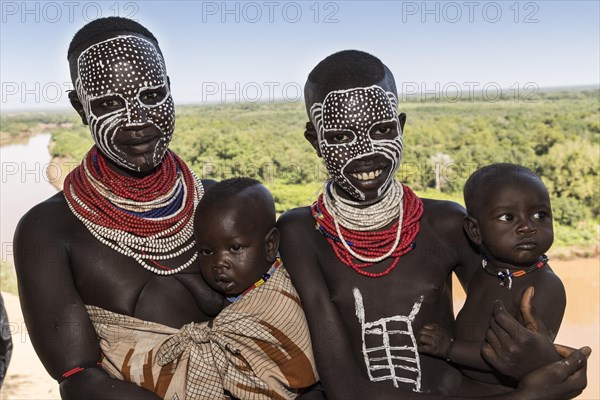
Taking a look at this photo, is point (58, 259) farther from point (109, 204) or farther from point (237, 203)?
point (237, 203)

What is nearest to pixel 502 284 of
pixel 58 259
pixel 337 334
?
pixel 337 334

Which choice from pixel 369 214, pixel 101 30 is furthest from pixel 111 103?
pixel 369 214

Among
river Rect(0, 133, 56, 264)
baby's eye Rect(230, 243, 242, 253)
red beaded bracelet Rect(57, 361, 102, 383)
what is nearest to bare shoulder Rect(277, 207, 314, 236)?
baby's eye Rect(230, 243, 242, 253)

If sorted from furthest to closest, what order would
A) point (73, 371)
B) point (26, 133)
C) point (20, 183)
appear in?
point (26, 133)
point (20, 183)
point (73, 371)

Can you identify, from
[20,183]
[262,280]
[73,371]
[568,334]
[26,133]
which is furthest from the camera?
[26,133]

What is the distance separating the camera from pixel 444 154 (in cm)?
2408

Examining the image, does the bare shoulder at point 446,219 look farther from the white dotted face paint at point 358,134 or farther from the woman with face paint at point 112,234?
the woman with face paint at point 112,234

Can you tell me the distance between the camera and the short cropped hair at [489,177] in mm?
2828

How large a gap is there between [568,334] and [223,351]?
1141 cm

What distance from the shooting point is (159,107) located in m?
2.81

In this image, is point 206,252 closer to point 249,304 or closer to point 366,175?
point 249,304

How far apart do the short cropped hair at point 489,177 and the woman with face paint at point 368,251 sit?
129mm

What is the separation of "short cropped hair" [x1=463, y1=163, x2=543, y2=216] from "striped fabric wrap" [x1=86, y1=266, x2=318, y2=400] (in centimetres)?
83

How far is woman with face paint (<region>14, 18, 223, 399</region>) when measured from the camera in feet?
8.82
